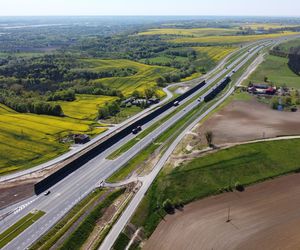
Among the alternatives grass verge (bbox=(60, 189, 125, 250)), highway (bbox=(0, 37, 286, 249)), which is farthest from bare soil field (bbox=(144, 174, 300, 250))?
highway (bbox=(0, 37, 286, 249))

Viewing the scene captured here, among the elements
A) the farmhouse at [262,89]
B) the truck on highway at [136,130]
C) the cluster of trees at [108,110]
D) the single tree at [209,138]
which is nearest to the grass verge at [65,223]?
the single tree at [209,138]

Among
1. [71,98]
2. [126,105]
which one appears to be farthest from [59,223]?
[71,98]

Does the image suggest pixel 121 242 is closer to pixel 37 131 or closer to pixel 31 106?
pixel 37 131

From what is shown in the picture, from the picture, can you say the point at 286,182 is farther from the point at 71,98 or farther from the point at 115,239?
the point at 71,98

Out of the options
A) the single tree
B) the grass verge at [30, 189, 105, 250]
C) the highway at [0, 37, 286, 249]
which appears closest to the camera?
the grass verge at [30, 189, 105, 250]

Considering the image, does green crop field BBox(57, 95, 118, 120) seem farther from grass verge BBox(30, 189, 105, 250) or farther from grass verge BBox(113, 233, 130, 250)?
grass verge BBox(113, 233, 130, 250)

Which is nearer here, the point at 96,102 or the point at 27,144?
the point at 27,144
